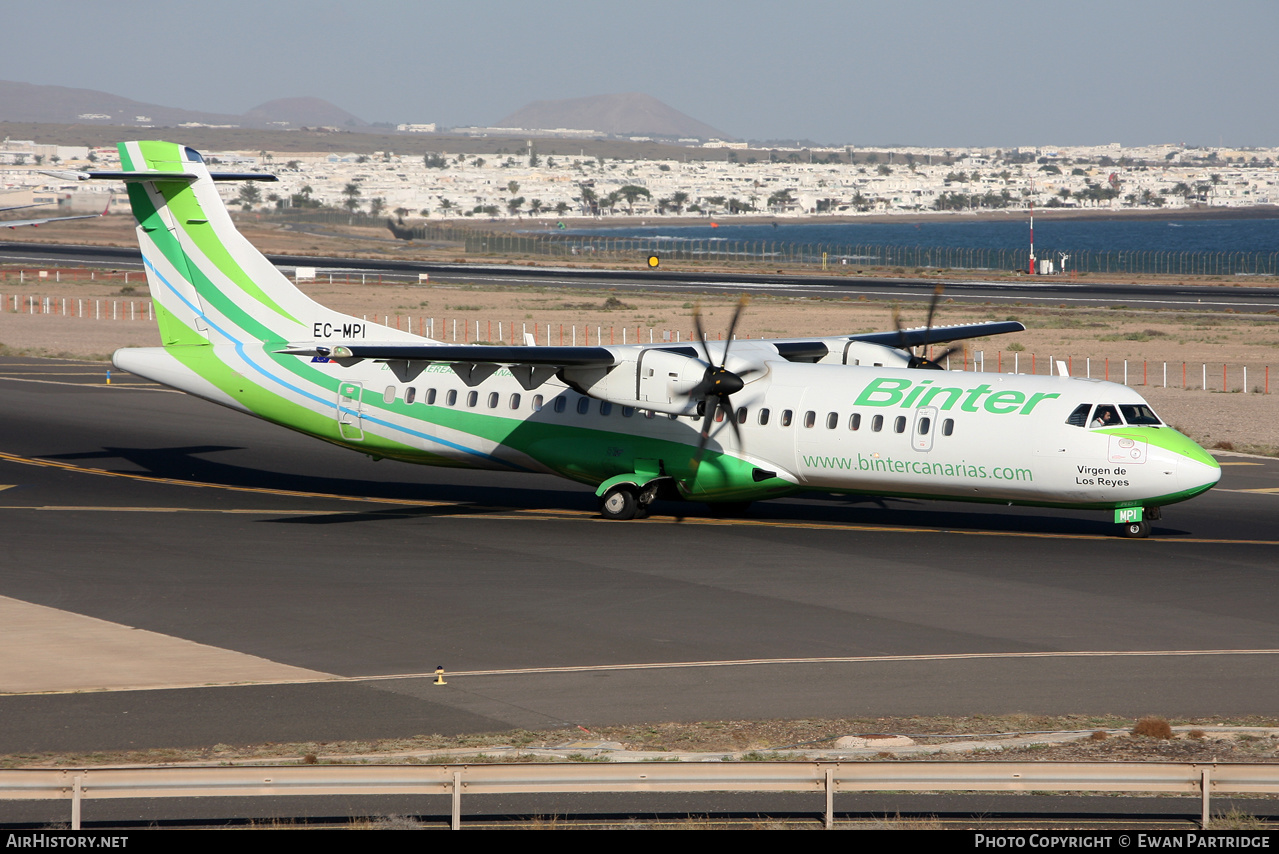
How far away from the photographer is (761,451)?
27.4 metres

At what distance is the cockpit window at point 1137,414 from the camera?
82.2ft

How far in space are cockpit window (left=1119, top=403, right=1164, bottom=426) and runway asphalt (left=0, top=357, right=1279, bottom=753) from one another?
247cm

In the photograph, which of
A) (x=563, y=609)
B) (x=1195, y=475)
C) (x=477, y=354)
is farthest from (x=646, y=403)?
(x=1195, y=475)

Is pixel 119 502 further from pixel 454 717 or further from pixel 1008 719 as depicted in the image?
pixel 1008 719

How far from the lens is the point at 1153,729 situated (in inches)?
549

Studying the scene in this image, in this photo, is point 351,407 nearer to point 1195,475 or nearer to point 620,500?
point 620,500

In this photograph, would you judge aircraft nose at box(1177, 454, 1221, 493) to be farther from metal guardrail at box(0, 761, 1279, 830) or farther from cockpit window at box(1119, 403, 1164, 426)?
metal guardrail at box(0, 761, 1279, 830)

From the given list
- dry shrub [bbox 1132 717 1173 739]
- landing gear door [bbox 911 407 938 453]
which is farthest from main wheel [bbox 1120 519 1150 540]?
dry shrub [bbox 1132 717 1173 739]

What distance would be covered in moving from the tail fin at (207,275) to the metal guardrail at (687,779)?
73.4 ft

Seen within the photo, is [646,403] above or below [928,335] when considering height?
below

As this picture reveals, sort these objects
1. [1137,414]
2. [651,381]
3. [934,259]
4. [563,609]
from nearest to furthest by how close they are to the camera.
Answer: [563,609], [1137,414], [651,381], [934,259]

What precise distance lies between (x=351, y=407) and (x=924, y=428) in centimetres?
1288

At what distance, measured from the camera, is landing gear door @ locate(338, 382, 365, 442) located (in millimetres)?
30031
